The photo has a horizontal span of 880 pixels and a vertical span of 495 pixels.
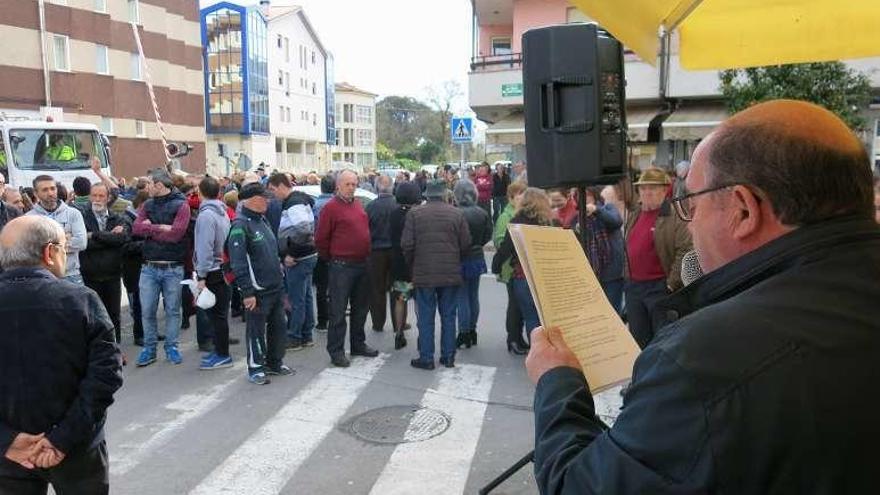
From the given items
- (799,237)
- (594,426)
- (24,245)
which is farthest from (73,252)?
(799,237)

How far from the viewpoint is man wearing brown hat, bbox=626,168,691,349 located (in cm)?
511

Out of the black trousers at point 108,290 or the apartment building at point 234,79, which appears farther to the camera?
the apartment building at point 234,79

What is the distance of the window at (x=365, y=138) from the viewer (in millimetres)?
91938

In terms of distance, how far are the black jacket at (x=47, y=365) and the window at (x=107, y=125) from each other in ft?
95.2

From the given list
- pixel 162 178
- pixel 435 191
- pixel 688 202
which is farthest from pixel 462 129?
pixel 688 202

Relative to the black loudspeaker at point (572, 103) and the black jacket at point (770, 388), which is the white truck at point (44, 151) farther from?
the black jacket at point (770, 388)

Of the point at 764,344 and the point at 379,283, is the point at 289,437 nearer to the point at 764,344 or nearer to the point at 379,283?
the point at 379,283

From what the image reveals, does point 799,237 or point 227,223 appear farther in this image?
point 227,223

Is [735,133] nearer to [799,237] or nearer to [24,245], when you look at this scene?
[799,237]

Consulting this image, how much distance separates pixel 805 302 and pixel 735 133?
15.2 inches

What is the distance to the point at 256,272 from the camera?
623 cm

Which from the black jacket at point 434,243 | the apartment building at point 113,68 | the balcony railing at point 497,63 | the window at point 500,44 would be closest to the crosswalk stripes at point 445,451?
the black jacket at point 434,243

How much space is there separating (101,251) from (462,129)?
1042 centimetres

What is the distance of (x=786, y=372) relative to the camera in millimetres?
1136
